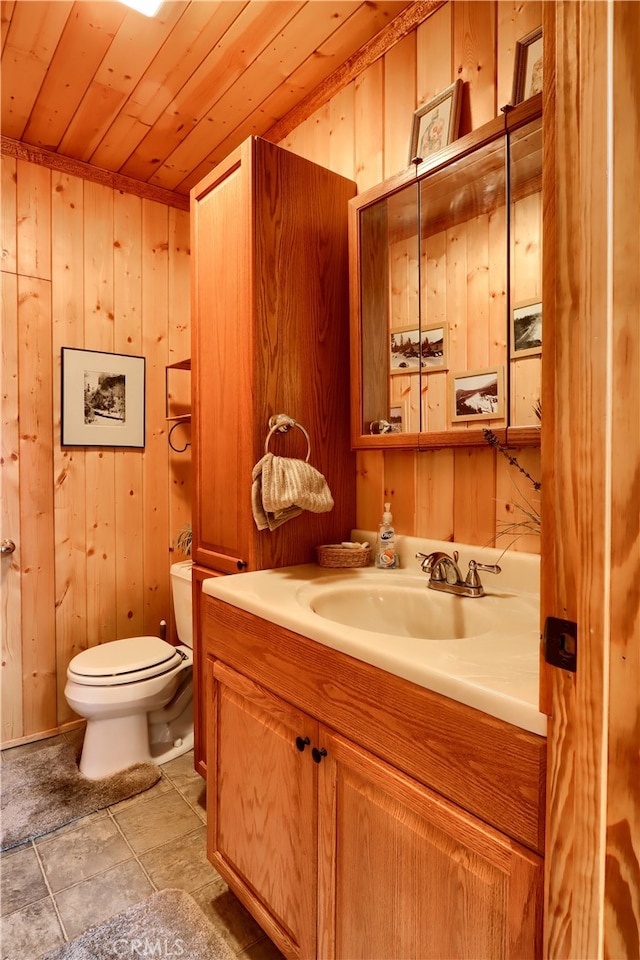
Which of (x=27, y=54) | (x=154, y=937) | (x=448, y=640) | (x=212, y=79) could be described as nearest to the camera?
(x=448, y=640)

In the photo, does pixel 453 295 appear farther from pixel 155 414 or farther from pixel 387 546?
pixel 155 414

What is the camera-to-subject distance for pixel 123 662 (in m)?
1.91

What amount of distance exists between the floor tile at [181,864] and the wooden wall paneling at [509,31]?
2202 millimetres

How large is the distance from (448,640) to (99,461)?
6.33 ft

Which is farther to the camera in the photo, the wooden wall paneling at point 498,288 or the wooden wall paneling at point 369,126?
the wooden wall paneling at point 369,126

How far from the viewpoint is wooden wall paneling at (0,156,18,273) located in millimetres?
2061

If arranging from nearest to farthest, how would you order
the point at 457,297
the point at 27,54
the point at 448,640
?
the point at 448,640, the point at 457,297, the point at 27,54

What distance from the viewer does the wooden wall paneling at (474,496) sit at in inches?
51.4

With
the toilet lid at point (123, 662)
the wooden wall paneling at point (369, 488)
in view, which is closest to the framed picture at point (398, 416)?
the wooden wall paneling at point (369, 488)

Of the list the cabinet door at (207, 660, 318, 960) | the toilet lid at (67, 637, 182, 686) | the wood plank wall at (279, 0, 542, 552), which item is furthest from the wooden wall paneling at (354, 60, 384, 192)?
the toilet lid at (67, 637, 182, 686)

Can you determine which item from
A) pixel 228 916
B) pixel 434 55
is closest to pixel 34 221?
pixel 434 55

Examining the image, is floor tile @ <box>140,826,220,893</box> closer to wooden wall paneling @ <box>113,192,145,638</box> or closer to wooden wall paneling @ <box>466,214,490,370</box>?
wooden wall paneling @ <box>113,192,145,638</box>

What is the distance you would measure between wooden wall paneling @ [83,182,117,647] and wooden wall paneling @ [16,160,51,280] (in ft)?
0.51

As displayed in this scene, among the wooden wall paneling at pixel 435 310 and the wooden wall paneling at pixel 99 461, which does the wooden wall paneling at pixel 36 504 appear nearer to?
the wooden wall paneling at pixel 99 461
